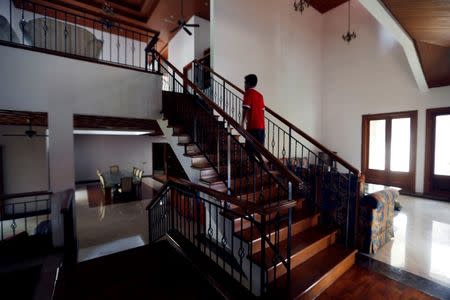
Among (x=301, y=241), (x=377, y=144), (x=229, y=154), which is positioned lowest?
(x=301, y=241)

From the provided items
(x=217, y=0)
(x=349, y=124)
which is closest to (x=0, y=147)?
Answer: (x=217, y=0)

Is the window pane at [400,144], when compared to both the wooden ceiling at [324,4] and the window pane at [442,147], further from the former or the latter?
the wooden ceiling at [324,4]

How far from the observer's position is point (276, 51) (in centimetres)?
679

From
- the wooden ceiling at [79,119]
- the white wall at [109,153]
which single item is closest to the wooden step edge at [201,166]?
the wooden ceiling at [79,119]

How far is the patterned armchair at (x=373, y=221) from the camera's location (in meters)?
2.85

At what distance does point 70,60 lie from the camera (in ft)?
11.2

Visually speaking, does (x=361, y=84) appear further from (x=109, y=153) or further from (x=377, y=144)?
(x=109, y=153)

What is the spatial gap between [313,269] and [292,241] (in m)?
0.36

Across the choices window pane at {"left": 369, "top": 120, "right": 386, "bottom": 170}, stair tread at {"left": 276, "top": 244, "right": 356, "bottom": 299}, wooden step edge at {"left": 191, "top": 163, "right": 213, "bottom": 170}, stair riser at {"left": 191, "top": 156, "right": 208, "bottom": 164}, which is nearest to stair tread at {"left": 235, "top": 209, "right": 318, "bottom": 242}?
stair tread at {"left": 276, "top": 244, "right": 356, "bottom": 299}

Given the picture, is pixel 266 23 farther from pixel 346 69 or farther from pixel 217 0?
pixel 346 69

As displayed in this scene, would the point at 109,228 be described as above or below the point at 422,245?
below

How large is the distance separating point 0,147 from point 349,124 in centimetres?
1147

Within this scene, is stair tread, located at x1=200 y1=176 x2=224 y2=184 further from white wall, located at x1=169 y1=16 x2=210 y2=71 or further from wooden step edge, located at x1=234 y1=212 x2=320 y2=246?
white wall, located at x1=169 y1=16 x2=210 y2=71

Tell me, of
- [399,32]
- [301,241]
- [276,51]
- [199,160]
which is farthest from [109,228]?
[399,32]
